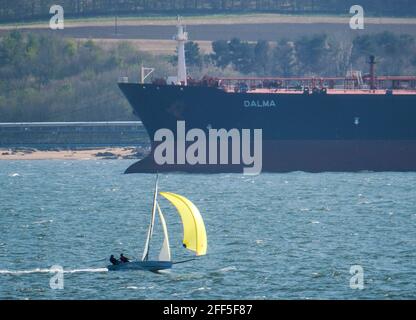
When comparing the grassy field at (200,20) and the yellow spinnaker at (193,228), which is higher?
the grassy field at (200,20)

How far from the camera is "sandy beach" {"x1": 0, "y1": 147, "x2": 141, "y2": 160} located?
450ft

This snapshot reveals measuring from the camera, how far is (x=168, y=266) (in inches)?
2190

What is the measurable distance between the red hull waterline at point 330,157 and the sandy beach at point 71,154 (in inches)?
1217

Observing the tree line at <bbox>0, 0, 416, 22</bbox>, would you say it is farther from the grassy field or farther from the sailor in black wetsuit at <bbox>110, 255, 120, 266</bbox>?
the sailor in black wetsuit at <bbox>110, 255, 120, 266</bbox>

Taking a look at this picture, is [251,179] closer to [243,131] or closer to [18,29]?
[243,131]

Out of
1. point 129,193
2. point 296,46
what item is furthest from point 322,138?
point 296,46

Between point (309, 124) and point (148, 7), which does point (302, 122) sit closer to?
point (309, 124)

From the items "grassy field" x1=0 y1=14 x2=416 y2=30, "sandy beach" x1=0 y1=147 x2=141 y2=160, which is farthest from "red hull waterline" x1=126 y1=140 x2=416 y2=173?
"grassy field" x1=0 y1=14 x2=416 y2=30

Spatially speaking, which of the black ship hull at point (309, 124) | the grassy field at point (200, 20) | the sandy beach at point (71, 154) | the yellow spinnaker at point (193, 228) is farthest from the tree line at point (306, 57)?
the yellow spinnaker at point (193, 228)

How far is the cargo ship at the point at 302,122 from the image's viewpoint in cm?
10438

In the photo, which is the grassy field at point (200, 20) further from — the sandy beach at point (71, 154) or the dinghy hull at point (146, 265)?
the dinghy hull at point (146, 265)

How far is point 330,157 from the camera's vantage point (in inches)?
4124

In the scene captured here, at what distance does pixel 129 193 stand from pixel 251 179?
48.8ft

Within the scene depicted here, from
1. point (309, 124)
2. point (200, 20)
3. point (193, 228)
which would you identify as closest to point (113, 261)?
point (193, 228)
